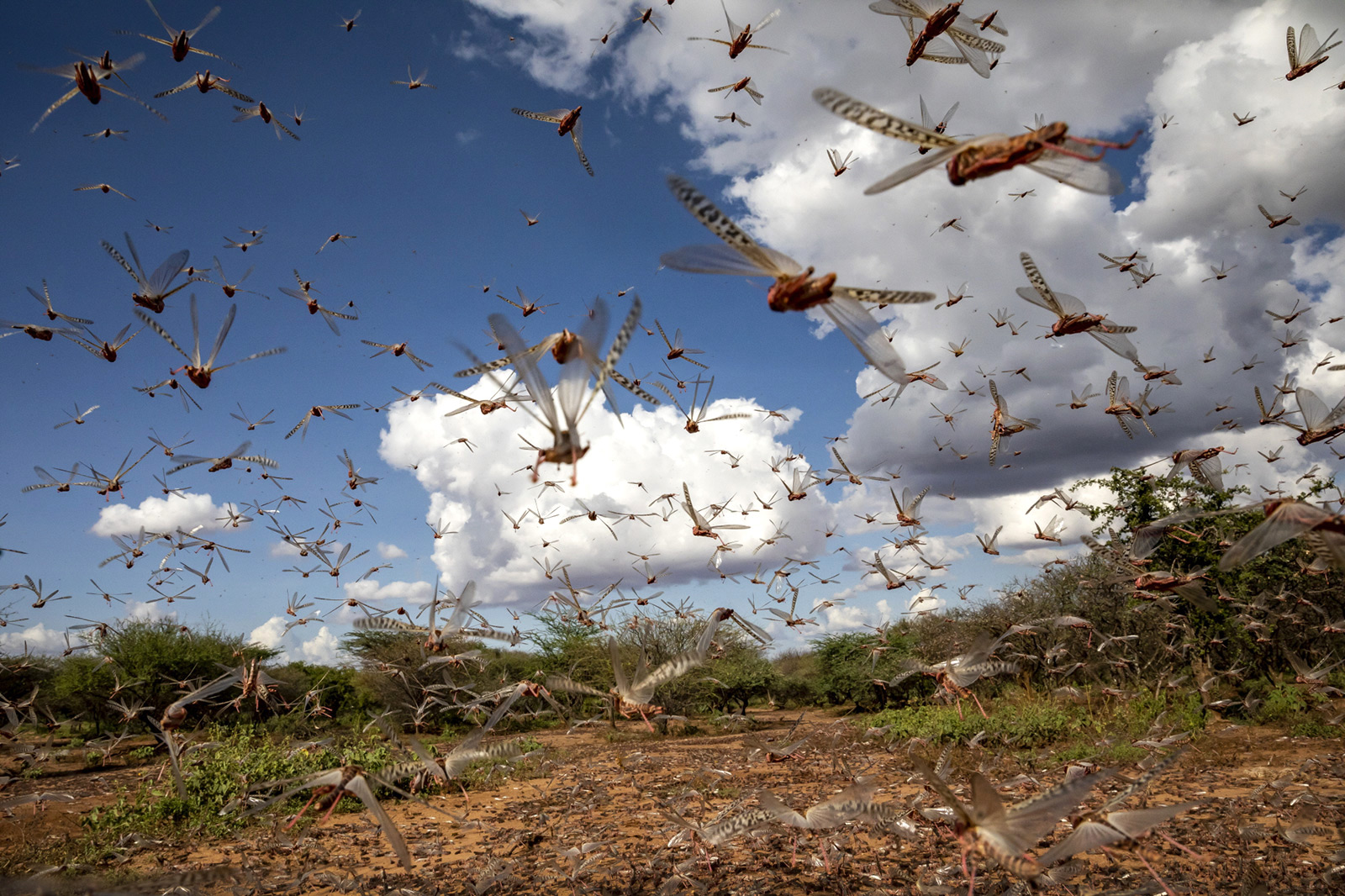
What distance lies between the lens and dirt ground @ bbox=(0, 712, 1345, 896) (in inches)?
228

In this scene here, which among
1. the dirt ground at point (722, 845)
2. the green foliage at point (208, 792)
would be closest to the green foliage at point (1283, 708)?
the dirt ground at point (722, 845)

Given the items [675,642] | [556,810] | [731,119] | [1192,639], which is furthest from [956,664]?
[675,642]

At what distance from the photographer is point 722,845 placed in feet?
25.2

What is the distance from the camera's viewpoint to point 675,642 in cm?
2955

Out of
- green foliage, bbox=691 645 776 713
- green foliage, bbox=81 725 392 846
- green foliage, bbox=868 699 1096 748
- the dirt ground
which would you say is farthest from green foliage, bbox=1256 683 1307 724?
green foliage, bbox=81 725 392 846

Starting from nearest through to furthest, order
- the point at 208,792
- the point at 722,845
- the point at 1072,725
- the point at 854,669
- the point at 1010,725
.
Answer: the point at 722,845 → the point at 208,792 → the point at 1010,725 → the point at 1072,725 → the point at 854,669

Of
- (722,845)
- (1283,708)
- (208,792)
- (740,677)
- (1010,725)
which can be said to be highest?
(208,792)

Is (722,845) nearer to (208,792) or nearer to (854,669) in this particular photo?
(208,792)

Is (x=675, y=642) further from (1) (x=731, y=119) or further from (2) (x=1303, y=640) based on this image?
(1) (x=731, y=119)

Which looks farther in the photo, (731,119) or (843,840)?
(843,840)

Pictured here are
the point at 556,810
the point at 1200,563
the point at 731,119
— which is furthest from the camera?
the point at 1200,563

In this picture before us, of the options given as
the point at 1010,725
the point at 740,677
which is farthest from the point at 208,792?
the point at 740,677

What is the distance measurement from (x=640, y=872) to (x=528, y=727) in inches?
1025

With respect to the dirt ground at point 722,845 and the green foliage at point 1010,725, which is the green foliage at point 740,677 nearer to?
the green foliage at point 1010,725
